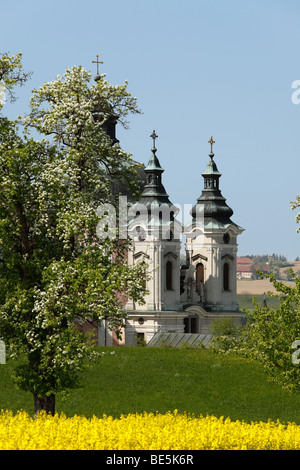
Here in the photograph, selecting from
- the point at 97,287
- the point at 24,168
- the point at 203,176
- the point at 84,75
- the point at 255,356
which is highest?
the point at 203,176

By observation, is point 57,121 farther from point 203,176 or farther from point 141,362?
point 203,176

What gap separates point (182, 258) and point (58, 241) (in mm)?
74379

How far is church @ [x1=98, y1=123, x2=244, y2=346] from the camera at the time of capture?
88.1m

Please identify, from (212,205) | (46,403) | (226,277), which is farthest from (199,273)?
(46,403)

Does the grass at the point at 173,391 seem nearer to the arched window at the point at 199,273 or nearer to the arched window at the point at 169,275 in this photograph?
the arched window at the point at 169,275

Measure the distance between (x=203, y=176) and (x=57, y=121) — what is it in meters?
73.4

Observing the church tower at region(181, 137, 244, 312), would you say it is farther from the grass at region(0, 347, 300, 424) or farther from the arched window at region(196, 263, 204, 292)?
the grass at region(0, 347, 300, 424)

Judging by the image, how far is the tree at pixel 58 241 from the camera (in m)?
23.7

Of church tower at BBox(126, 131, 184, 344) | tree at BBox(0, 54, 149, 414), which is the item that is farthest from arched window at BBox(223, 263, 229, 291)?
tree at BBox(0, 54, 149, 414)

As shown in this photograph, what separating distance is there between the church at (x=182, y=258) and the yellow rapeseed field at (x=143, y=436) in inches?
2578

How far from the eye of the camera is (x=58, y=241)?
25125mm

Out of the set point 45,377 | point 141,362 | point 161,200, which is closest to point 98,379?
point 141,362

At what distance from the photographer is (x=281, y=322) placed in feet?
82.3

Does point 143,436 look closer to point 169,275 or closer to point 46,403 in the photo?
point 46,403
